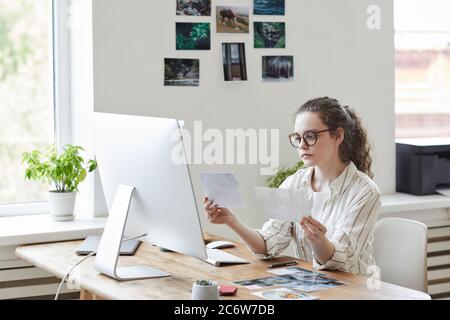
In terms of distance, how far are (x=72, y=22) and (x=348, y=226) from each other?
58.8 inches

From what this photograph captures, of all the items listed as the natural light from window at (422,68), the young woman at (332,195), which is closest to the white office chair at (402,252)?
the young woman at (332,195)

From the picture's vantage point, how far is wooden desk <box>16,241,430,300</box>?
2.18m

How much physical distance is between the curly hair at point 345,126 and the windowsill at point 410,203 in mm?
835

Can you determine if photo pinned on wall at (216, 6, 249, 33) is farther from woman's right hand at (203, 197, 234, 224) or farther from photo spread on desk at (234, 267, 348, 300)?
photo spread on desk at (234, 267, 348, 300)

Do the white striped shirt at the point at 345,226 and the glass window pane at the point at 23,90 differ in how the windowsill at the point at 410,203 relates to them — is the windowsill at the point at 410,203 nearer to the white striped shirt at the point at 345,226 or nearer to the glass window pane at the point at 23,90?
the white striped shirt at the point at 345,226

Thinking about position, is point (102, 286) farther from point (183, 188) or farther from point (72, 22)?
point (72, 22)

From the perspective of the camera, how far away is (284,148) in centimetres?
352

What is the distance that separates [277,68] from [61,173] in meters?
1.06

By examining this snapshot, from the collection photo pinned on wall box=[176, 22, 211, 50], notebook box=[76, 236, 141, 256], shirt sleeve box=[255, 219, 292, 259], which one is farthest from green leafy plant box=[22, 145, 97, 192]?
shirt sleeve box=[255, 219, 292, 259]

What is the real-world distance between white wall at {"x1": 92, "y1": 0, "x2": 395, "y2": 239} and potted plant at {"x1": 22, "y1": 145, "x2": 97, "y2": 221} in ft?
0.77

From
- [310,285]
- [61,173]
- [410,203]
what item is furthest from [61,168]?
[410,203]

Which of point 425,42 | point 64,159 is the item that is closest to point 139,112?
point 64,159

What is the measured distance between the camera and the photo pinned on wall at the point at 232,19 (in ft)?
10.9

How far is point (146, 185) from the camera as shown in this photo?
230cm
